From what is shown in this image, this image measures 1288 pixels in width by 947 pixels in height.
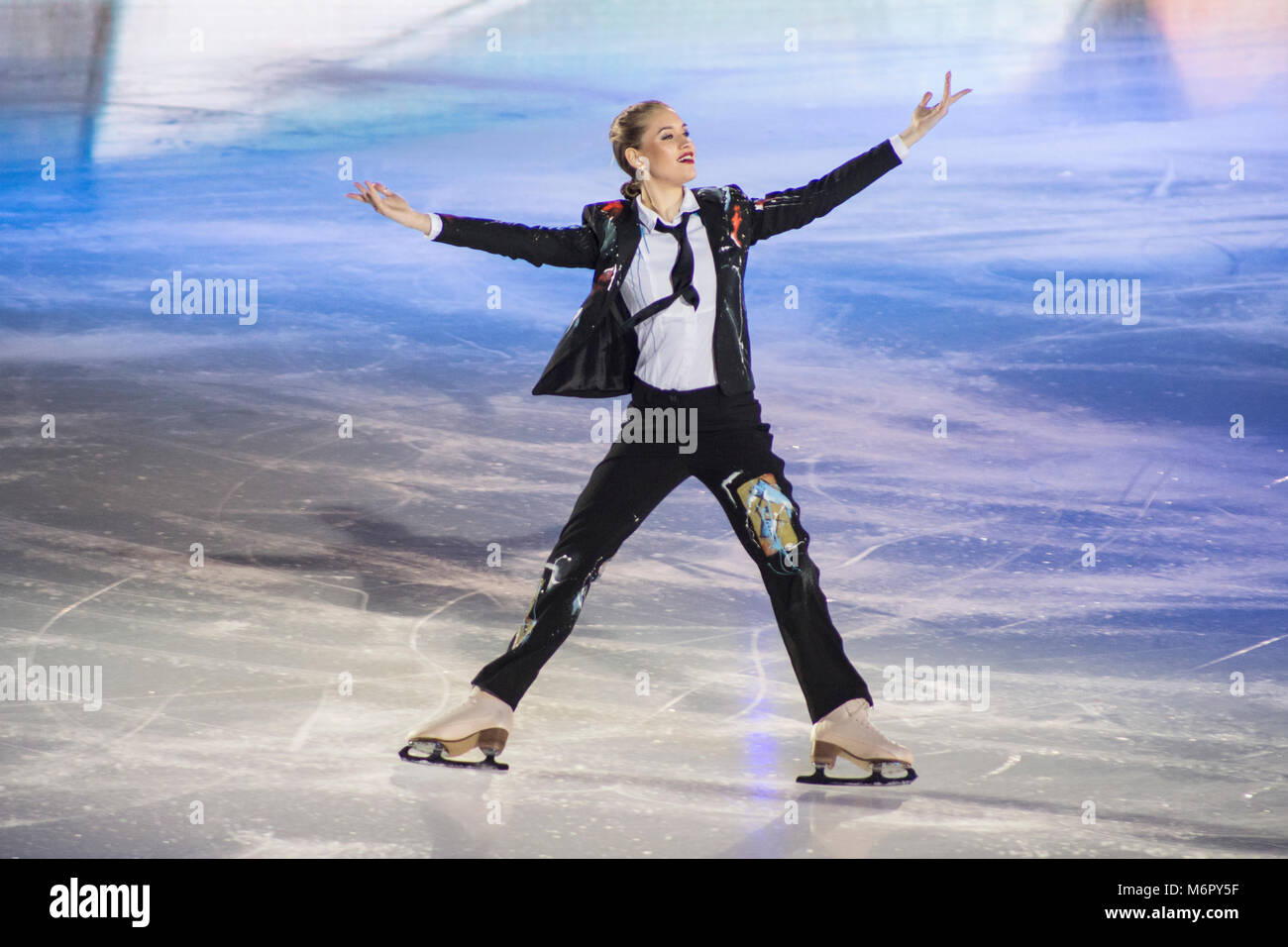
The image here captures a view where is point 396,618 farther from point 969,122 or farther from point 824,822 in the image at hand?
point 969,122

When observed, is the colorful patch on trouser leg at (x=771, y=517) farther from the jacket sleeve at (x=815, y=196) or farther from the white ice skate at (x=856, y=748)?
the jacket sleeve at (x=815, y=196)

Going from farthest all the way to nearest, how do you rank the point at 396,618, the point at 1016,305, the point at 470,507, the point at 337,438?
the point at 1016,305 → the point at 337,438 → the point at 470,507 → the point at 396,618

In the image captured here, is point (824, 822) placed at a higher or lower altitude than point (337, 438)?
lower

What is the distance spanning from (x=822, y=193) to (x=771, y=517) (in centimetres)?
92

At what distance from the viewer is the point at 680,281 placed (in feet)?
13.4

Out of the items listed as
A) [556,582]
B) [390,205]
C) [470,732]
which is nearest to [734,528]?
[556,582]

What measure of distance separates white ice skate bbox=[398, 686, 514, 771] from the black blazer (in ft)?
2.69

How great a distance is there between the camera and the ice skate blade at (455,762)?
4.02 meters

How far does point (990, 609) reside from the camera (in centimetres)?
559

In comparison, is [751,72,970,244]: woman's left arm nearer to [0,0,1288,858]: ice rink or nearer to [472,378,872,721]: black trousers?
[472,378,872,721]: black trousers

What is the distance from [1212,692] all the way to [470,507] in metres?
3.13

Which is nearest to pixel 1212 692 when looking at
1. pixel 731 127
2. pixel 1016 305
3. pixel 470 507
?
pixel 470 507

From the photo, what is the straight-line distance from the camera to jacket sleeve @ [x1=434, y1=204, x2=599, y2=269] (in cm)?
411

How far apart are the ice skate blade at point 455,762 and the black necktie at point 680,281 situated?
1160 millimetres
